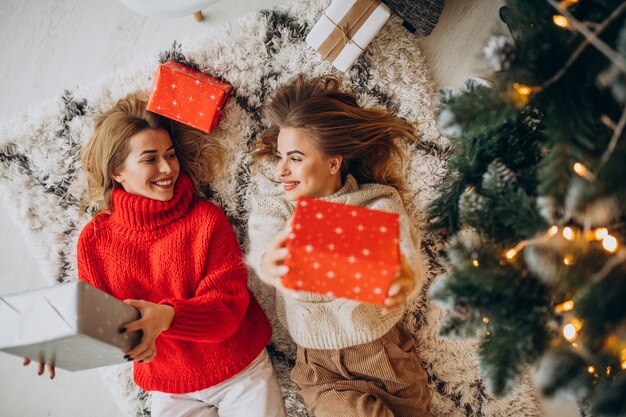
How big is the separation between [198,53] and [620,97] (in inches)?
55.5

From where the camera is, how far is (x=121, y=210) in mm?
1548

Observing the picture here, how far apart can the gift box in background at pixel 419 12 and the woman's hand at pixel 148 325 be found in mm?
1301

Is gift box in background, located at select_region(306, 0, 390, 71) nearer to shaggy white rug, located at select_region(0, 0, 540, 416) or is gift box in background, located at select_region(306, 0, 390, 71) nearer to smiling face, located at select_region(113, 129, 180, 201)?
shaggy white rug, located at select_region(0, 0, 540, 416)

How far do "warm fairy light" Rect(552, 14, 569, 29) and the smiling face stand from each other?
1.20 metres

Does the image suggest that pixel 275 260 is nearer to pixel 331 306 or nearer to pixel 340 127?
pixel 331 306

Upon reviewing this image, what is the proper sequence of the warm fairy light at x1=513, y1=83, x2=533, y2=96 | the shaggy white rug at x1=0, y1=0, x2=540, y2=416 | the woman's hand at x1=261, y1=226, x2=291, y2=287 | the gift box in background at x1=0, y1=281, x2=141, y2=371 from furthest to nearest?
the shaggy white rug at x1=0, y1=0, x2=540, y2=416
the woman's hand at x1=261, y1=226, x2=291, y2=287
the gift box in background at x1=0, y1=281, x2=141, y2=371
the warm fairy light at x1=513, y1=83, x2=533, y2=96

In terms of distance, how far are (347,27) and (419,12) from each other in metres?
0.28

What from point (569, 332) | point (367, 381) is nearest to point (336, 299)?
point (367, 381)

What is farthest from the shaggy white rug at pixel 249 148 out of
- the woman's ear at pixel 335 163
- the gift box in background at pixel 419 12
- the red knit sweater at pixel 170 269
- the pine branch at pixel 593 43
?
the pine branch at pixel 593 43

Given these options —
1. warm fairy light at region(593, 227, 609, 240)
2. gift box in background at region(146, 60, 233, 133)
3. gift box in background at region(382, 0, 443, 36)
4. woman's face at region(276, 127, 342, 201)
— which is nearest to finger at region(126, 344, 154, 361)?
woman's face at region(276, 127, 342, 201)

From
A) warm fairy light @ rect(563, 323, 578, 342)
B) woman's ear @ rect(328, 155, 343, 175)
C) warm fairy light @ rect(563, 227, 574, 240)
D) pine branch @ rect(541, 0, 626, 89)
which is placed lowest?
woman's ear @ rect(328, 155, 343, 175)

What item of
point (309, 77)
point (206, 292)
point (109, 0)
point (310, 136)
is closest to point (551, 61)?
point (310, 136)

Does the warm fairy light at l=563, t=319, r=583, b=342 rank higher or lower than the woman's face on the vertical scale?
higher

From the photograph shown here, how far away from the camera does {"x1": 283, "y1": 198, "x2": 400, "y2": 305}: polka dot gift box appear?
0.97m
